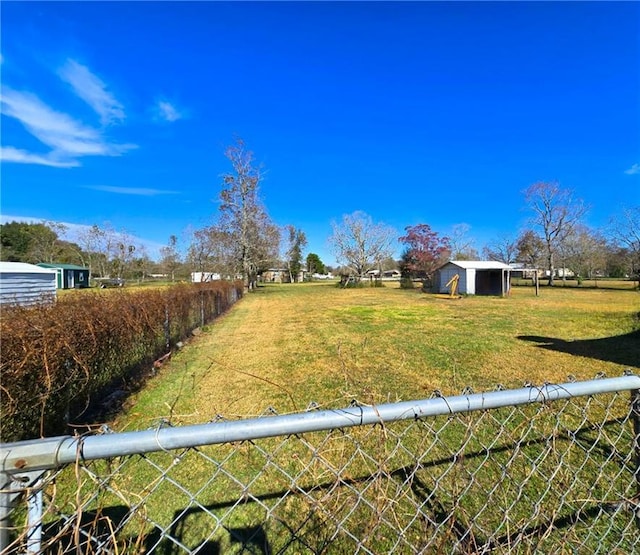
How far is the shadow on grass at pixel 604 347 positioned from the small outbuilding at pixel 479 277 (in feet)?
52.8

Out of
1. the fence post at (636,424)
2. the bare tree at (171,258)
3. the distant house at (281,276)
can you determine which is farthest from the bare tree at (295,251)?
the fence post at (636,424)

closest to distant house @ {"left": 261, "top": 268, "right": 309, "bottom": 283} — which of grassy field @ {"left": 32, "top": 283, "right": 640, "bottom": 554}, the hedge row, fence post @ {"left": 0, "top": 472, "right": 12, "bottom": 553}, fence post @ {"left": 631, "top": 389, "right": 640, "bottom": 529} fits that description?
grassy field @ {"left": 32, "top": 283, "right": 640, "bottom": 554}

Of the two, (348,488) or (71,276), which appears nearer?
(348,488)

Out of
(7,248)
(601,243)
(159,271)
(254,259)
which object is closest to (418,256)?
(254,259)

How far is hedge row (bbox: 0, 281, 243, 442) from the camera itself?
2.79 m

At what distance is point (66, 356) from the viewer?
3326mm

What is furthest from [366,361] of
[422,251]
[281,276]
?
[281,276]

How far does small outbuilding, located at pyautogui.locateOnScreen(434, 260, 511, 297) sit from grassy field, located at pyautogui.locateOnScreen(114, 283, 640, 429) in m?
13.2

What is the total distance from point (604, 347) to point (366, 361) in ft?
17.6

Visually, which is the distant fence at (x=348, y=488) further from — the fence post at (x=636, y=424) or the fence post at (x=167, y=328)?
the fence post at (x=167, y=328)

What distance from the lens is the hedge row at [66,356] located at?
2793mm

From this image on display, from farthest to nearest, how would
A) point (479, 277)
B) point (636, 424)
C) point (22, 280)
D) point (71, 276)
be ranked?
point (71, 276)
point (479, 277)
point (22, 280)
point (636, 424)

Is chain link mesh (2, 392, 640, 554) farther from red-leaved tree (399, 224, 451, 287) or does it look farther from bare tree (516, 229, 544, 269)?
bare tree (516, 229, 544, 269)

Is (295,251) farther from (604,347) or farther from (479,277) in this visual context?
(604,347)
